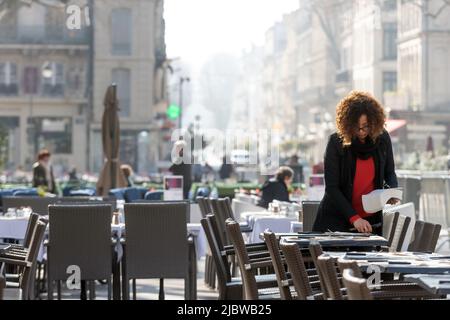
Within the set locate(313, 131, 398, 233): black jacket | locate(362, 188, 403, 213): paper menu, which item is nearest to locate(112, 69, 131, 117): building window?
locate(313, 131, 398, 233): black jacket

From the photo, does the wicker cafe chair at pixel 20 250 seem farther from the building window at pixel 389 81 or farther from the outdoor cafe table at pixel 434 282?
the building window at pixel 389 81

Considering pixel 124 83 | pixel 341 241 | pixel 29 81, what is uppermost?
pixel 29 81

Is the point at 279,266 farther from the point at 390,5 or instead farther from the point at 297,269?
the point at 390,5

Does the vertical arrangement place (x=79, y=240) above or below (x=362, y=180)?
below

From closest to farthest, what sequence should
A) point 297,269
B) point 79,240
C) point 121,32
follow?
1. point 297,269
2. point 79,240
3. point 121,32

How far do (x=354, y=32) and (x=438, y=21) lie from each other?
17501mm

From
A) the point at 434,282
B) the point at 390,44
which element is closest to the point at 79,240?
the point at 434,282

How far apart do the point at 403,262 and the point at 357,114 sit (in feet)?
7.63

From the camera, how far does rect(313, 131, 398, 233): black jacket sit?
10.2m

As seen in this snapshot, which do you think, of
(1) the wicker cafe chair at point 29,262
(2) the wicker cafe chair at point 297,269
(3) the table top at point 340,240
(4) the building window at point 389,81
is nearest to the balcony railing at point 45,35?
(4) the building window at point 389,81

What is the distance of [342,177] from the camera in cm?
1023

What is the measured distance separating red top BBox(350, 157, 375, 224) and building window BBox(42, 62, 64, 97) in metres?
60.9

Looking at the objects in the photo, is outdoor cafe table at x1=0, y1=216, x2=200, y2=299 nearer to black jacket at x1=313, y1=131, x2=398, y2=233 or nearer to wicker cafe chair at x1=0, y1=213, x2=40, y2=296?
wicker cafe chair at x1=0, y1=213, x2=40, y2=296

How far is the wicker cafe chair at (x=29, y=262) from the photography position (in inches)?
454
